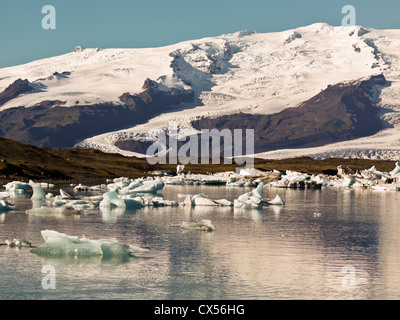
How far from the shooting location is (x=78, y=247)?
30672 mm

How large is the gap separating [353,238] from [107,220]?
58.7 feet

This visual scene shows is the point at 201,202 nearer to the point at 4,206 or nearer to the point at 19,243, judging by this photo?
the point at 4,206

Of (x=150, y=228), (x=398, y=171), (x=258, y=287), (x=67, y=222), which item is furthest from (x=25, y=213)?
(x=398, y=171)

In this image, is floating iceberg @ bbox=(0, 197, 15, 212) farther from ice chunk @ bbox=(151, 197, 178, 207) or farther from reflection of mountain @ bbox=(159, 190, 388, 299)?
reflection of mountain @ bbox=(159, 190, 388, 299)

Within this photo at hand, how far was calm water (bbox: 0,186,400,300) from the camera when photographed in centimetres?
2484

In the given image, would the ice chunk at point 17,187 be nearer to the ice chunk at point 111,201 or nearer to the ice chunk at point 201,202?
the ice chunk at point 111,201

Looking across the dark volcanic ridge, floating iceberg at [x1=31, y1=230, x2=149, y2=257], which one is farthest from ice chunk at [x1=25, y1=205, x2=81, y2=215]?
the dark volcanic ridge

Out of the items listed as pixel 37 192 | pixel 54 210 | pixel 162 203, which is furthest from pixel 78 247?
pixel 37 192

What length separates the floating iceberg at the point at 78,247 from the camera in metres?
30.7

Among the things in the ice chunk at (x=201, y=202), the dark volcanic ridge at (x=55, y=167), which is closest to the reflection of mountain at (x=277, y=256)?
the ice chunk at (x=201, y=202)

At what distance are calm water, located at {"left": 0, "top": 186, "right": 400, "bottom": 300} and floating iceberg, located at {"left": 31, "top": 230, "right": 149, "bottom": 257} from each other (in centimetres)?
77

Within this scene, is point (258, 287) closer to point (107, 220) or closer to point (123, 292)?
point (123, 292)

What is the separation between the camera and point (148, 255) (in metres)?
32.1

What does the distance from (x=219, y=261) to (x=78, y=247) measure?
690 cm
